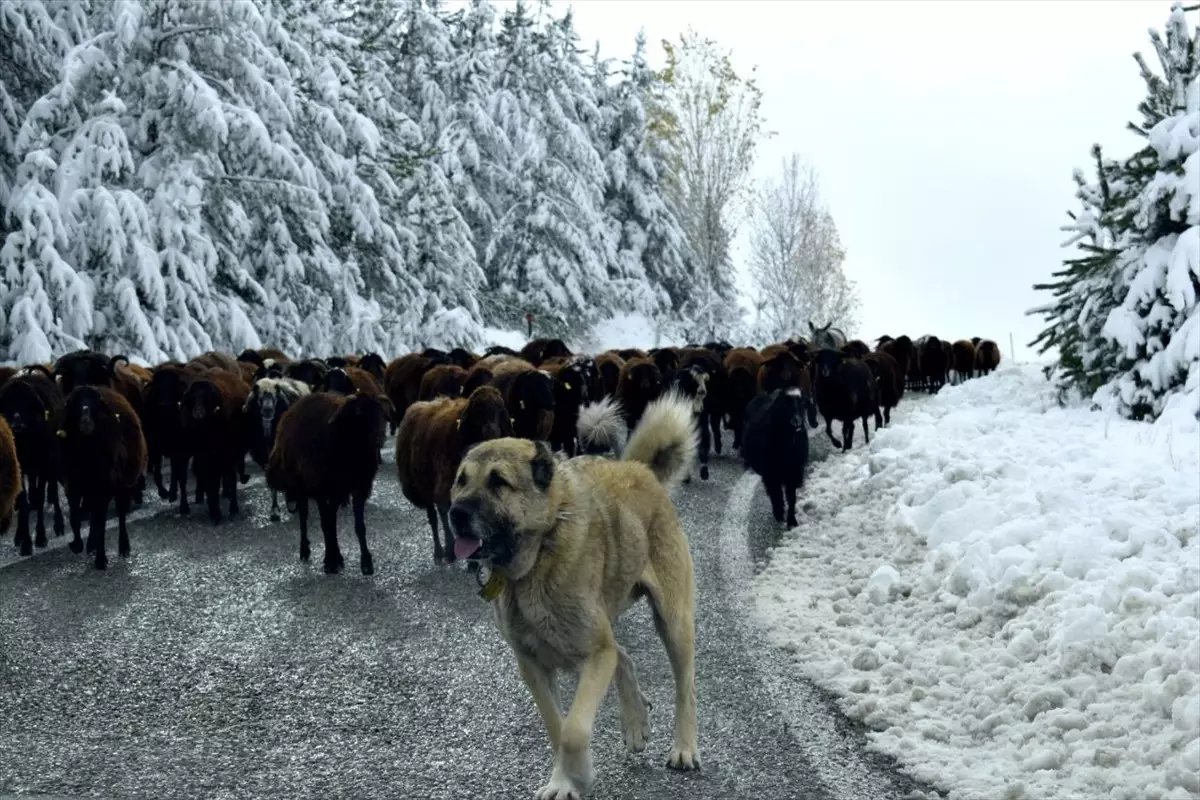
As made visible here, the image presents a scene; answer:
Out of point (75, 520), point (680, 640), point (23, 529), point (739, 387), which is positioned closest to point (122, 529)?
point (75, 520)

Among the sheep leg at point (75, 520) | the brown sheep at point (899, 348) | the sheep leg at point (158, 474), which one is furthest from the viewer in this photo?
the brown sheep at point (899, 348)

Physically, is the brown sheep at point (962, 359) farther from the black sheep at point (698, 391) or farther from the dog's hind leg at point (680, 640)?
the dog's hind leg at point (680, 640)

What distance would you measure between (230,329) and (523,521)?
1082 inches

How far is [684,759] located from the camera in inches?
229

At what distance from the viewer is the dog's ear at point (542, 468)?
5.53 m

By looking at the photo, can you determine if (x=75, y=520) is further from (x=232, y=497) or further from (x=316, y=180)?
(x=316, y=180)

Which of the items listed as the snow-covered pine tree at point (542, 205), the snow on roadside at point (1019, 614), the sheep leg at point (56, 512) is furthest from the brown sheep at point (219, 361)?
the snow-covered pine tree at point (542, 205)

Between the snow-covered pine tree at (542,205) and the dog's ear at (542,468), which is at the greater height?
Answer: the snow-covered pine tree at (542,205)

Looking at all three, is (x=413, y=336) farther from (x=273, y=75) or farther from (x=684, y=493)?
(x=684, y=493)

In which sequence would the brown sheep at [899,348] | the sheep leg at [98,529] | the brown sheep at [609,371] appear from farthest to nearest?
the brown sheep at [899,348]
the brown sheep at [609,371]
the sheep leg at [98,529]

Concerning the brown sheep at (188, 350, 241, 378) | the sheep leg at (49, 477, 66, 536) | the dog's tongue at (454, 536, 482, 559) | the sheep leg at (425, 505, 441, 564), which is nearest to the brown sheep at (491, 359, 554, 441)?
the sheep leg at (425, 505, 441, 564)

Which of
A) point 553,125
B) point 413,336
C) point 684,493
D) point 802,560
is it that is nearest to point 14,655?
point 802,560

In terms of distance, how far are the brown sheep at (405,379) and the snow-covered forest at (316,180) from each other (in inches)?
309

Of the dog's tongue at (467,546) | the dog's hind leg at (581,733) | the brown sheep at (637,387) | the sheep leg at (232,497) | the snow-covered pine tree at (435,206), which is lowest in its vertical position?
the dog's hind leg at (581,733)
